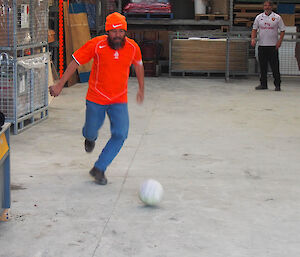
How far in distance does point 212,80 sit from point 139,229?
12069 mm

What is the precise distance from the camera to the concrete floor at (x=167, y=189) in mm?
5000

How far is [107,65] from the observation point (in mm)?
6402

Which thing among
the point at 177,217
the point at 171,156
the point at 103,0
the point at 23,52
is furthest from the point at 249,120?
the point at 103,0

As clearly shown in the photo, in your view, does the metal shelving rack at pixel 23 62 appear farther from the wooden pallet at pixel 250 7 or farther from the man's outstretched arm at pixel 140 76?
the wooden pallet at pixel 250 7

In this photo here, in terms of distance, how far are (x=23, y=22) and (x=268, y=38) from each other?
23.3 feet

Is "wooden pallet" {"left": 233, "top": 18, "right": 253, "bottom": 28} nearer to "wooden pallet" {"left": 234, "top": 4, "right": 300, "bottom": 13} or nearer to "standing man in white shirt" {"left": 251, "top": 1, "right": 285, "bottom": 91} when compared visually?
"wooden pallet" {"left": 234, "top": 4, "right": 300, "bottom": 13}

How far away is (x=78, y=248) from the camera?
4852 mm

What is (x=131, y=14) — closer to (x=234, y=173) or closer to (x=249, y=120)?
(x=249, y=120)

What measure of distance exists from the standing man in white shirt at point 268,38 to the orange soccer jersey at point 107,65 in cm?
882

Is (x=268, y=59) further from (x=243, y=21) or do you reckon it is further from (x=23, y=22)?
(x=23, y=22)

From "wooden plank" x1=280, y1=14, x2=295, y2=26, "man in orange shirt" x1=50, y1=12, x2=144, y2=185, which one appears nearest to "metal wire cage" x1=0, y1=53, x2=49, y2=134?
"man in orange shirt" x1=50, y1=12, x2=144, y2=185

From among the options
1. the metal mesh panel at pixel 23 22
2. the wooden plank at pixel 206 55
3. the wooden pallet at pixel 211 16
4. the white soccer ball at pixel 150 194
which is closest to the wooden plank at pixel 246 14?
the wooden pallet at pixel 211 16

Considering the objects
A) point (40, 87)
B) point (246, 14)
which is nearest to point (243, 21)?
point (246, 14)

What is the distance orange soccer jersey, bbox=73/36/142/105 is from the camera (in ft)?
20.8
